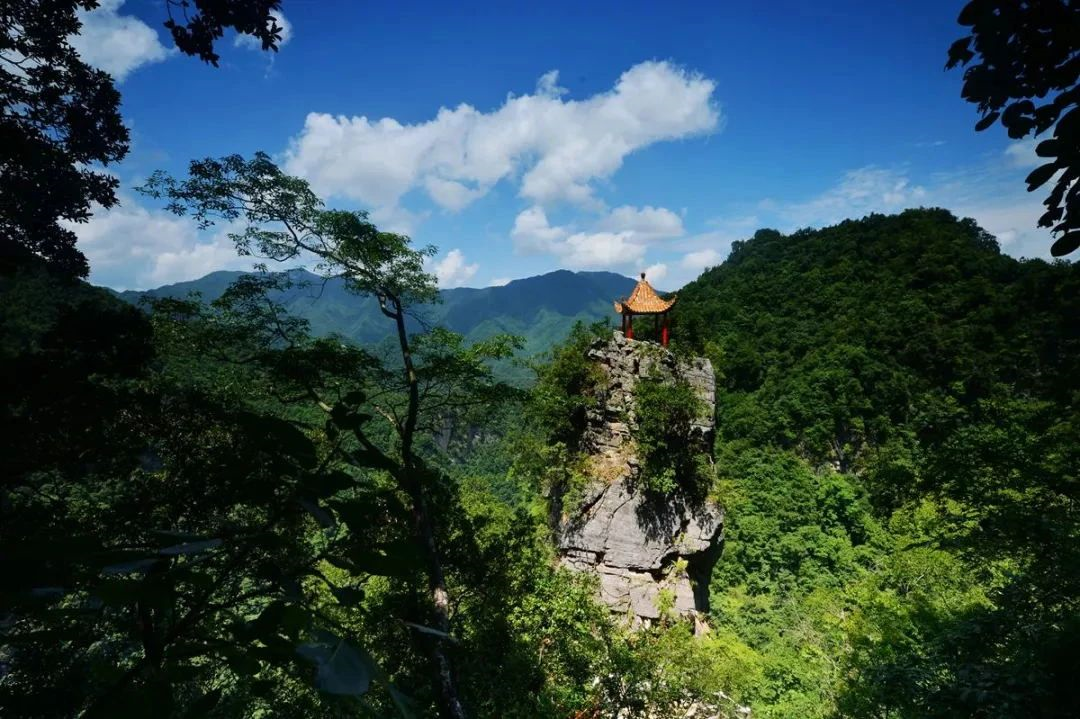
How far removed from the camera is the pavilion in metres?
14.7

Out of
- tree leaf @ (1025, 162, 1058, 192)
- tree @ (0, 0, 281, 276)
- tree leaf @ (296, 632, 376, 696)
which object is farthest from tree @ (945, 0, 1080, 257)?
tree @ (0, 0, 281, 276)

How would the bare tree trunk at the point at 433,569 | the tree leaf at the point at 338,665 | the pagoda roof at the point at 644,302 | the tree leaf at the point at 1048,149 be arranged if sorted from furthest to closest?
1. the pagoda roof at the point at 644,302
2. the bare tree trunk at the point at 433,569
3. the tree leaf at the point at 1048,149
4. the tree leaf at the point at 338,665

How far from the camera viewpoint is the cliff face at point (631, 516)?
1256 cm

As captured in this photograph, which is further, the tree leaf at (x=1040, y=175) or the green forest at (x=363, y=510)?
the tree leaf at (x=1040, y=175)

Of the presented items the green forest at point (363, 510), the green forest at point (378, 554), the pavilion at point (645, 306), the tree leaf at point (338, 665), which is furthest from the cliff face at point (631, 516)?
the tree leaf at point (338, 665)

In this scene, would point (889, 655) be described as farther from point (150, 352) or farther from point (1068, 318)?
point (150, 352)

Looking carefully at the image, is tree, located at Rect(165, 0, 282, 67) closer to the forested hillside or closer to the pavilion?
the forested hillside

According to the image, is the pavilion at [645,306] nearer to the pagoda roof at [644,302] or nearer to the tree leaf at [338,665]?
the pagoda roof at [644,302]

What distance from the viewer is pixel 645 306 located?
14.8 metres

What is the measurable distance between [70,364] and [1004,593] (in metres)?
8.84

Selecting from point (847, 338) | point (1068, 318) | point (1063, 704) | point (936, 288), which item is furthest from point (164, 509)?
point (936, 288)

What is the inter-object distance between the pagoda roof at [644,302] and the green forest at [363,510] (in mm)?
1078

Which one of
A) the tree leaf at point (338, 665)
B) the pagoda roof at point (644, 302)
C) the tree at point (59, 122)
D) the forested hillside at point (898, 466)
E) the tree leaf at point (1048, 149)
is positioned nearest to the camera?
the tree leaf at point (338, 665)

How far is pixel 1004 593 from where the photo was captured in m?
5.79
